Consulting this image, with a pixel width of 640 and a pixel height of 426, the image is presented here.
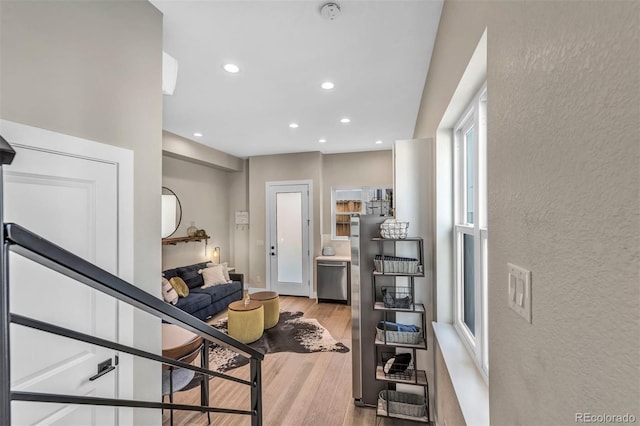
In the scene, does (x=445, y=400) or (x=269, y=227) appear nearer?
(x=445, y=400)

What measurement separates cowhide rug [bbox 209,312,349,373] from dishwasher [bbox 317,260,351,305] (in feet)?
3.22

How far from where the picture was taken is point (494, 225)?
35.8 inches

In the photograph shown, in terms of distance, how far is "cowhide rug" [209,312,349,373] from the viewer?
3.13m

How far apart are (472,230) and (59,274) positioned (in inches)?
81.5

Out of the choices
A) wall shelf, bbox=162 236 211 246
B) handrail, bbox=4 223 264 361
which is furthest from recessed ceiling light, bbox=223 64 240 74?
wall shelf, bbox=162 236 211 246

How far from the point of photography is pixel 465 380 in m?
1.38

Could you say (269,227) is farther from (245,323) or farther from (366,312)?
(366,312)

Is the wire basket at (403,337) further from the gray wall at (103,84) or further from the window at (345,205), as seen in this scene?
the window at (345,205)

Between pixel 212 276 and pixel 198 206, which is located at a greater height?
pixel 198 206

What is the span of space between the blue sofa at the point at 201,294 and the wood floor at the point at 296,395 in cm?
143

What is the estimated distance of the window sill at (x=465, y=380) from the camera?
3.80 ft

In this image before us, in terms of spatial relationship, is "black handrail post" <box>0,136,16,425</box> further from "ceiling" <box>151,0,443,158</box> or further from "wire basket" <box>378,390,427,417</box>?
"wire basket" <box>378,390,427,417</box>

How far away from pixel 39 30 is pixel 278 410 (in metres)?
2.78

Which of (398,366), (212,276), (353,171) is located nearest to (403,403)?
(398,366)
